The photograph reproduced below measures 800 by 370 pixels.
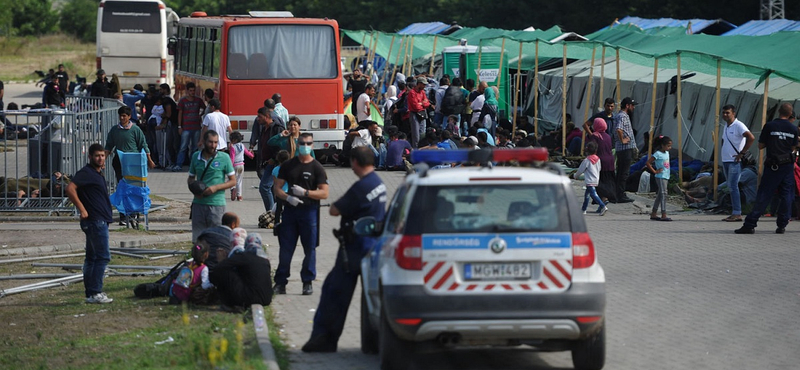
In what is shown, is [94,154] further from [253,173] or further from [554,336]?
[253,173]

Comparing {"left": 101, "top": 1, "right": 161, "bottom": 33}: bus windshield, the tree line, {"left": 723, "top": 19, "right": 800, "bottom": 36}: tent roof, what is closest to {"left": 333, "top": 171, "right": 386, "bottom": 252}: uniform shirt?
{"left": 723, "top": 19, "right": 800, "bottom": 36}: tent roof

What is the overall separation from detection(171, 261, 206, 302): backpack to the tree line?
168ft

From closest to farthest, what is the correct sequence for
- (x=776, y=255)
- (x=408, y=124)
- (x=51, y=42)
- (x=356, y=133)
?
(x=776, y=255)
(x=356, y=133)
(x=408, y=124)
(x=51, y=42)

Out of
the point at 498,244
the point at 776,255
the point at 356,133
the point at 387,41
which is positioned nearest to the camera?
the point at 498,244

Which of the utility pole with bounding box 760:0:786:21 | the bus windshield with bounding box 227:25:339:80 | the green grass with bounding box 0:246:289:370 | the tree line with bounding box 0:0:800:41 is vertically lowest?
the green grass with bounding box 0:246:289:370

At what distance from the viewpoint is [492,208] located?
280 inches

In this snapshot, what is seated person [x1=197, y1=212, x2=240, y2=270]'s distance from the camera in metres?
10.9

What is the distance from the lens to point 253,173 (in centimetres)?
2455

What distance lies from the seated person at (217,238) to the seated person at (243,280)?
2.07 feet

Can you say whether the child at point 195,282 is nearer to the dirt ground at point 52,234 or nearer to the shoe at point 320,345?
the shoe at point 320,345

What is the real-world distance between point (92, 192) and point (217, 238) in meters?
1.31

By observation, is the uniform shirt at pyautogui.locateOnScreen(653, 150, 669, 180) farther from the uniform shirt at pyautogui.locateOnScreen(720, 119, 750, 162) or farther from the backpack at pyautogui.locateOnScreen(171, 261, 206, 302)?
the backpack at pyautogui.locateOnScreen(171, 261, 206, 302)

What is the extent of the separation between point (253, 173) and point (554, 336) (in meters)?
18.1

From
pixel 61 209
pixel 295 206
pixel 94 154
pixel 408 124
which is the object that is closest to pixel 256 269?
pixel 295 206
